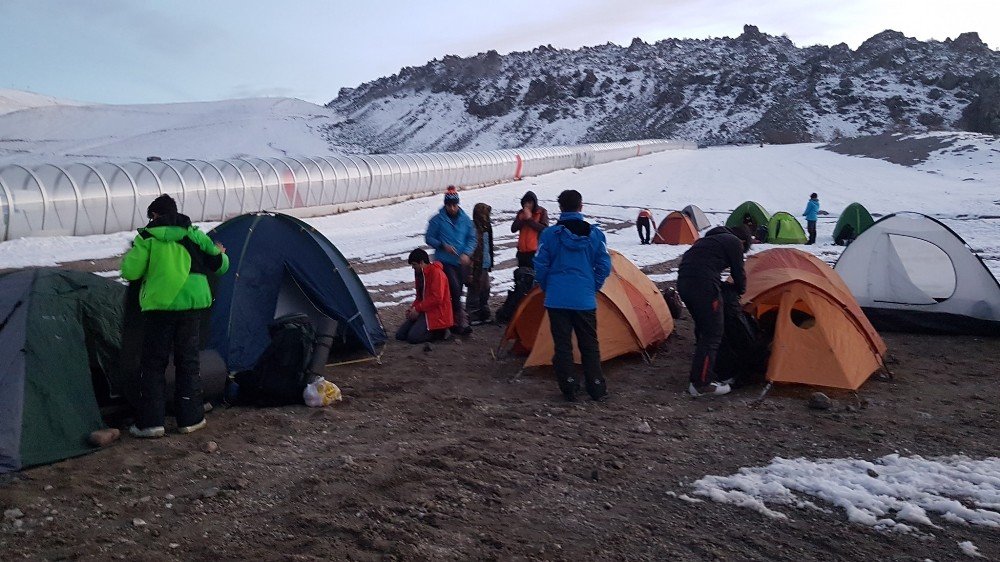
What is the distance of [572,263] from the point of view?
6.95 meters

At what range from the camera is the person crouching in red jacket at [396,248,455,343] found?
376 inches

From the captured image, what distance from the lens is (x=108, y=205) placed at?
68.1 feet

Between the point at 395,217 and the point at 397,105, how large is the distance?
77362 millimetres

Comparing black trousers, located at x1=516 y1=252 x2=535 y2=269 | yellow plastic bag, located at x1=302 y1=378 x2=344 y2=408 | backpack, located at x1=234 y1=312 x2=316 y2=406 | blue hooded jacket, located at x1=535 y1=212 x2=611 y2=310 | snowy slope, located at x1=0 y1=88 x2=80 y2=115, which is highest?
snowy slope, located at x1=0 y1=88 x2=80 y2=115

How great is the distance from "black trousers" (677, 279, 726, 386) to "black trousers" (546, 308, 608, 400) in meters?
0.96

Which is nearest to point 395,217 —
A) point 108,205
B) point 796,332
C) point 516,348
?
point 108,205

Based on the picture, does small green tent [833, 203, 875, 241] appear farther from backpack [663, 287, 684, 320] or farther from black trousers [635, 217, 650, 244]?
backpack [663, 287, 684, 320]

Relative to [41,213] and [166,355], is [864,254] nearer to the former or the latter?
[166,355]

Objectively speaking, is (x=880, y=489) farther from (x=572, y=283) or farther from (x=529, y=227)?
(x=529, y=227)

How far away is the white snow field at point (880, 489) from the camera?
14.9 ft

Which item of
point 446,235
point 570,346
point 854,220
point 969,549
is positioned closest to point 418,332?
point 446,235

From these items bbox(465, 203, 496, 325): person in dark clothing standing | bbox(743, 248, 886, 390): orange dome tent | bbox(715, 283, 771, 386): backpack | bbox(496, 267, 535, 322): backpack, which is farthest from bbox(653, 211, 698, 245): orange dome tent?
bbox(715, 283, 771, 386): backpack

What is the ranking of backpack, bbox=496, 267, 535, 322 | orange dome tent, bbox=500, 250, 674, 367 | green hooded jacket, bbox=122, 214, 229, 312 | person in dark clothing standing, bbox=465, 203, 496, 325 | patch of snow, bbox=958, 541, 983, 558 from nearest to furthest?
patch of snow, bbox=958, 541, 983, 558, green hooded jacket, bbox=122, 214, 229, 312, orange dome tent, bbox=500, 250, 674, 367, backpack, bbox=496, 267, 535, 322, person in dark clothing standing, bbox=465, 203, 496, 325

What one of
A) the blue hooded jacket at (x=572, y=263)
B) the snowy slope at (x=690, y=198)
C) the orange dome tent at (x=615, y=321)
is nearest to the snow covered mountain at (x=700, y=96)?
the snowy slope at (x=690, y=198)
